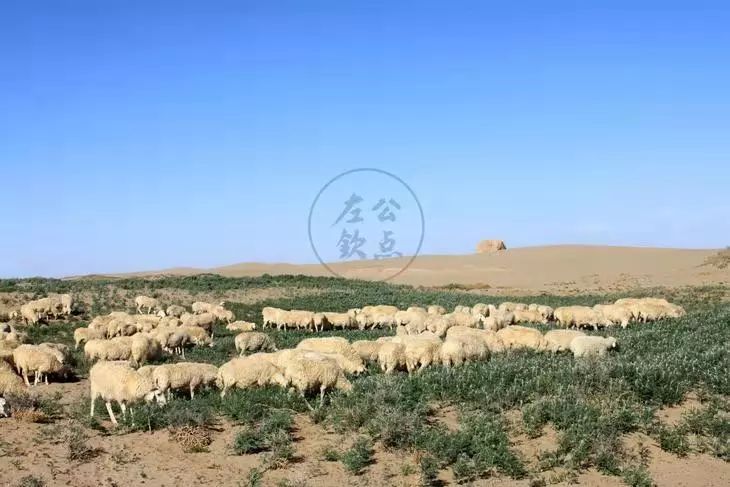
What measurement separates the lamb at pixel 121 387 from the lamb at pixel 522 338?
8.62m

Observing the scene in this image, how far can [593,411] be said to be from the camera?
932 centimetres

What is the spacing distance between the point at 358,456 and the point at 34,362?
29.3 ft

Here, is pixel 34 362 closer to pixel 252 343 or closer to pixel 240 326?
pixel 252 343

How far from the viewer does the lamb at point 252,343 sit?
1809 centimetres

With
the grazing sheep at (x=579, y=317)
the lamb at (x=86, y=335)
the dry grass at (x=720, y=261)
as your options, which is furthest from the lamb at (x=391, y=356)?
the dry grass at (x=720, y=261)

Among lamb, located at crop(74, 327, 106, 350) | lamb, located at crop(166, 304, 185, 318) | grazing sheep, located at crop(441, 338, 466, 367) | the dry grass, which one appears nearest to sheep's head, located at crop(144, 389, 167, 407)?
grazing sheep, located at crop(441, 338, 466, 367)

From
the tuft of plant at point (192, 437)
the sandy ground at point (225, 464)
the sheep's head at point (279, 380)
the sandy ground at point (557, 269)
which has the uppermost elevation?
the sandy ground at point (557, 269)

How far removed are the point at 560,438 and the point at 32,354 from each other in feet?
36.5

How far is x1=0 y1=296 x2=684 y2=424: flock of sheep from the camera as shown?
1120 cm

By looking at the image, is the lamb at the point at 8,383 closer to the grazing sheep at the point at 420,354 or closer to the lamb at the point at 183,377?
the lamb at the point at 183,377

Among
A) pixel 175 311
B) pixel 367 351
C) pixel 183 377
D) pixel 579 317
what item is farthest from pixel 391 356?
pixel 175 311

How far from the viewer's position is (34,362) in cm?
1388

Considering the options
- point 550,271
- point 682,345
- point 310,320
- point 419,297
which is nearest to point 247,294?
point 419,297

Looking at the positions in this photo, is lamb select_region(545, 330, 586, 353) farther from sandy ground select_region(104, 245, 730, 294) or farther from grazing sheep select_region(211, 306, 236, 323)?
sandy ground select_region(104, 245, 730, 294)
